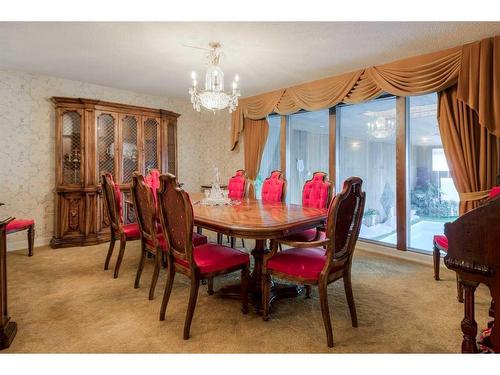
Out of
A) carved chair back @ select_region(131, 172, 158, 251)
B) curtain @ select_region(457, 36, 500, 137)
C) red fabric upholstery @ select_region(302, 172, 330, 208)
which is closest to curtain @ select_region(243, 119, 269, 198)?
red fabric upholstery @ select_region(302, 172, 330, 208)

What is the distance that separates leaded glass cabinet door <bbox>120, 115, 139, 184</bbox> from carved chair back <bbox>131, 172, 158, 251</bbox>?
2167mm

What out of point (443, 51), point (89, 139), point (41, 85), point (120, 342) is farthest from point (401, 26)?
point (41, 85)

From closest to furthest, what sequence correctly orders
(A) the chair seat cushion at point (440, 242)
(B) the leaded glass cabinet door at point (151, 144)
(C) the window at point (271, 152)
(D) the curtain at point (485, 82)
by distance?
(A) the chair seat cushion at point (440, 242) → (D) the curtain at point (485, 82) → (B) the leaded glass cabinet door at point (151, 144) → (C) the window at point (271, 152)

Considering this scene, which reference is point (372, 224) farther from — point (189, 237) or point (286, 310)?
point (189, 237)

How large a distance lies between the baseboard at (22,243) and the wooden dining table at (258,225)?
9.59 feet

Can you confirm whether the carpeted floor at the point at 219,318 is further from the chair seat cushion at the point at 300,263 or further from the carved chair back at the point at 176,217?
the carved chair back at the point at 176,217

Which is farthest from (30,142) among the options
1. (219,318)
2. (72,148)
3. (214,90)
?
(219,318)

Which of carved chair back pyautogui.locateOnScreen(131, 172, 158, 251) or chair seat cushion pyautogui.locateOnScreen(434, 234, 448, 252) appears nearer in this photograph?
carved chair back pyautogui.locateOnScreen(131, 172, 158, 251)

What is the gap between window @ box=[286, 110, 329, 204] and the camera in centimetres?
442

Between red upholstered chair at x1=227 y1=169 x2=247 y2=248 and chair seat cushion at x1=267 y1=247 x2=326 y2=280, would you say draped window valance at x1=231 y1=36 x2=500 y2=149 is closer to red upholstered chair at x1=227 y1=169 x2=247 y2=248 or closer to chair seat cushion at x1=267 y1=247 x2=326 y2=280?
red upholstered chair at x1=227 y1=169 x2=247 y2=248

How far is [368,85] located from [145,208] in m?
3.01

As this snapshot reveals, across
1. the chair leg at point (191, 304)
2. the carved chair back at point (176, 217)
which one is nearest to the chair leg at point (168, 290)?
the carved chair back at point (176, 217)

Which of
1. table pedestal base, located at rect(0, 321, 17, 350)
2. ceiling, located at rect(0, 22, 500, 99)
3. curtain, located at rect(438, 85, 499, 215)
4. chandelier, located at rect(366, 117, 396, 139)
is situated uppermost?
ceiling, located at rect(0, 22, 500, 99)

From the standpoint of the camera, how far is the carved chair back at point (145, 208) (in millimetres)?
2361
